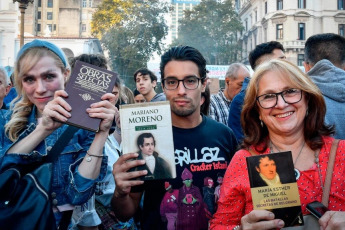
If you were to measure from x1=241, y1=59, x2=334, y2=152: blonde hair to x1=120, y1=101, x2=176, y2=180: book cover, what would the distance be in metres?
0.50

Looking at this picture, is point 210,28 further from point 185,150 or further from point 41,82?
point 41,82

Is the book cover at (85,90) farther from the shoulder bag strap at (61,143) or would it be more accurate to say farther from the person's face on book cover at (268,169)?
the person's face on book cover at (268,169)

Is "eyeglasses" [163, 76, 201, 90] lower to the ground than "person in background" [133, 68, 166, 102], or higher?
lower

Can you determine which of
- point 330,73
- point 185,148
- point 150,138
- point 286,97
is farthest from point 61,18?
point 286,97

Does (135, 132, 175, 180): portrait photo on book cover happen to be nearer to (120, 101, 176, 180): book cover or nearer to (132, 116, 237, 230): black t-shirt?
(120, 101, 176, 180): book cover

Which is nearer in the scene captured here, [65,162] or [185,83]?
[65,162]

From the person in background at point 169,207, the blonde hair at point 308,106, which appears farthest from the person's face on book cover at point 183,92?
the person in background at point 169,207

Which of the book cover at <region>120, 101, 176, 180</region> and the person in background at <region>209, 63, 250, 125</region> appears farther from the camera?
the person in background at <region>209, 63, 250, 125</region>

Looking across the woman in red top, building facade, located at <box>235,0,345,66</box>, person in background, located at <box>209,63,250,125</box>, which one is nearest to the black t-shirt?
the woman in red top

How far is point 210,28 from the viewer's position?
4578 centimetres

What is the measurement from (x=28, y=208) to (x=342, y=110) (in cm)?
235

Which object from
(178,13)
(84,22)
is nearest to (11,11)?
(84,22)

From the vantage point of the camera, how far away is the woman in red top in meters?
2.11

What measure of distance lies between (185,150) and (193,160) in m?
0.09
